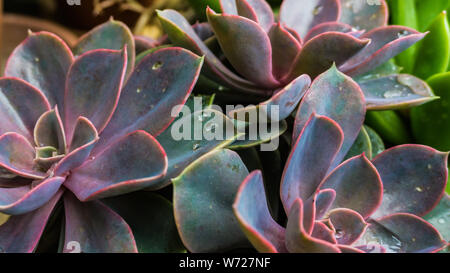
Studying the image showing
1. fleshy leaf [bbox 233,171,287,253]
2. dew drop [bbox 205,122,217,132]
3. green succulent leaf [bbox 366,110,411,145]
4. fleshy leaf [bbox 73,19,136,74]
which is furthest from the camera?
green succulent leaf [bbox 366,110,411,145]

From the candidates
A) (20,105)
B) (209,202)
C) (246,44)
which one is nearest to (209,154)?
(209,202)

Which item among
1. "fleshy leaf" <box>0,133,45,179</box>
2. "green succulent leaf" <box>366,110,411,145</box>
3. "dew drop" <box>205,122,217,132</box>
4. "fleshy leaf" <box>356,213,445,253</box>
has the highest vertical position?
"dew drop" <box>205,122,217,132</box>

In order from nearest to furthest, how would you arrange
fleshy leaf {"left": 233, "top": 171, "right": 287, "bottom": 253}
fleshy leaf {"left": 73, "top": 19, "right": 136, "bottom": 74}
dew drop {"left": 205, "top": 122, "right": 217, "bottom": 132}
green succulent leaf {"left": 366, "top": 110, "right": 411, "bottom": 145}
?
fleshy leaf {"left": 233, "top": 171, "right": 287, "bottom": 253} < dew drop {"left": 205, "top": 122, "right": 217, "bottom": 132} < fleshy leaf {"left": 73, "top": 19, "right": 136, "bottom": 74} < green succulent leaf {"left": 366, "top": 110, "right": 411, "bottom": 145}

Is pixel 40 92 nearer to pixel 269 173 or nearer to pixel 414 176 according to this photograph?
pixel 269 173

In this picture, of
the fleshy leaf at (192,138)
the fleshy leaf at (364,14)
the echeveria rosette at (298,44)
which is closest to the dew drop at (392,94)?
the echeveria rosette at (298,44)

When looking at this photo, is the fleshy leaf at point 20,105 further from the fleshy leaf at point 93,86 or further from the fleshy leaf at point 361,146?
the fleshy leaf at point 361,146

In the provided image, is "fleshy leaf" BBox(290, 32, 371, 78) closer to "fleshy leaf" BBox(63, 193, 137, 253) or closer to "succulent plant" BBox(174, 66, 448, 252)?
"succulent plant" BBox(174, 66, 448, 252)

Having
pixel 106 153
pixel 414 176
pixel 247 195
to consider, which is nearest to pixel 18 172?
pixel 106 153

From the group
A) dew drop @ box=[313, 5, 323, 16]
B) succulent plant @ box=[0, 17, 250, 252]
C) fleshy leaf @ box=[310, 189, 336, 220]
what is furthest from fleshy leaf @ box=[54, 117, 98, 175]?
dew drop @ box=[313, 5, 323, 16]
